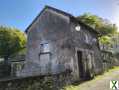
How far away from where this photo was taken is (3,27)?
45.2 m

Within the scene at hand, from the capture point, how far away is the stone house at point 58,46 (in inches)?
670

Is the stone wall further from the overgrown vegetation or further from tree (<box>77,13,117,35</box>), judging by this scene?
tree (<box>77,13,117,35</box>)

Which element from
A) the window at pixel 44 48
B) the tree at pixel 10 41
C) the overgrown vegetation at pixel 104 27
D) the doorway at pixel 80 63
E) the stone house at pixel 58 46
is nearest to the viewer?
the stone house at pixel 58 46

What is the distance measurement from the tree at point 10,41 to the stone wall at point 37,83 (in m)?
27.5

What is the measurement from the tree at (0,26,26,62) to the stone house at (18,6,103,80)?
19876mm

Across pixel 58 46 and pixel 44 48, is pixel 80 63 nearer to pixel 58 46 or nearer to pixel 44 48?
pixel 58 46

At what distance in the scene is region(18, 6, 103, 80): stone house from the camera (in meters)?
17.0

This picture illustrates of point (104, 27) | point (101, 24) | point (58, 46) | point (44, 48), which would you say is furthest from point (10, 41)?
point (58, 46)

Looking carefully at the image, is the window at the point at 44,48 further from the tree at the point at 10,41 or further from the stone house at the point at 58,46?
the tree at the point at 10,41

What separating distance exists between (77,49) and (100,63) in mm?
6294

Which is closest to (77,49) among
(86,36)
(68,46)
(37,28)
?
(68,46)

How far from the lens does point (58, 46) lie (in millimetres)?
17703

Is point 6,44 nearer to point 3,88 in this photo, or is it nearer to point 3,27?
point 3,27

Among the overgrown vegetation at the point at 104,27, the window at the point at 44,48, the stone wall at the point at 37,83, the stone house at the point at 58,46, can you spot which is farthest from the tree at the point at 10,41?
the stone wall at the point at 37,83
